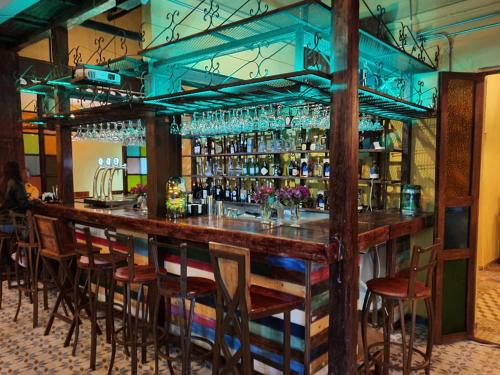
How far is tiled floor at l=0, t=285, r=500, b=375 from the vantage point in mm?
2982

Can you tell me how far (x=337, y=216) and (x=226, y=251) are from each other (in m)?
0.70

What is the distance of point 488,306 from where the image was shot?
435cm

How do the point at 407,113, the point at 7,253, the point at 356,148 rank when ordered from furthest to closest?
the point at 7,253
the point at 407,113
the point at 356,148

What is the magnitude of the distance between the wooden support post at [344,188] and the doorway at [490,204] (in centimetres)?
312

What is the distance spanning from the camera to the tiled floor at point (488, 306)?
3643 mm

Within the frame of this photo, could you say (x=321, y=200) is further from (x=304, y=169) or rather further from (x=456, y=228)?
(x=456, y=228)

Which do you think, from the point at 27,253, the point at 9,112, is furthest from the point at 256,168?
the point at 9,112

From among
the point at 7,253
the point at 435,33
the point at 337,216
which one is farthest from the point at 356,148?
the point at 7,253

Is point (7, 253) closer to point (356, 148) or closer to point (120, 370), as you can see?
point (120, 370)

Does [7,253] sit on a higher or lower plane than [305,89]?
lower

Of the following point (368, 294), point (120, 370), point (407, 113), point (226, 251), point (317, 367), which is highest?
point (407, 113)

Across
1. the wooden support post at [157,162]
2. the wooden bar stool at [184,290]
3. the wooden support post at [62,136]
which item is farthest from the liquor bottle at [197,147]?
the wooden bar stool at [184,290]

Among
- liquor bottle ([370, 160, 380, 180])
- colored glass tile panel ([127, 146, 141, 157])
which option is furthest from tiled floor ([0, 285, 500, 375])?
colored glass tile panel ([127, 146, 141, 157])

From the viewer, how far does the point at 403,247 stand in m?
3.83
